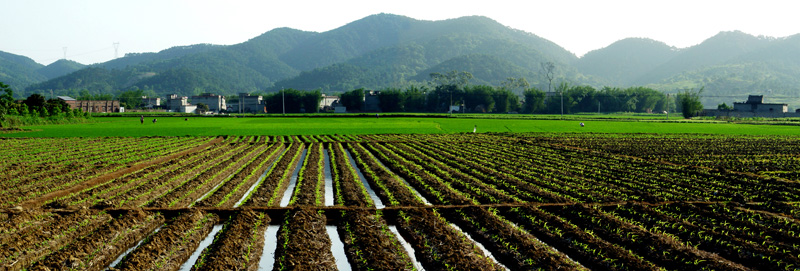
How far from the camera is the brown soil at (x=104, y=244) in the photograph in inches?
345

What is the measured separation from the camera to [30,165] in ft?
73.7

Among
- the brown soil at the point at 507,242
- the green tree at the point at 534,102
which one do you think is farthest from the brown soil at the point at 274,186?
the green tree at the point at 534,102

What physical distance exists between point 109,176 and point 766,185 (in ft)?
72.5

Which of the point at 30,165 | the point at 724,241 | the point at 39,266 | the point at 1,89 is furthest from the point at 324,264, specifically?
the point at 1,89

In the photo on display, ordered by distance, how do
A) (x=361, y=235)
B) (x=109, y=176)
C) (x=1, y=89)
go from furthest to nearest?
(x=1, y=89) → (x=109, y=176) → (x=361, y=235)

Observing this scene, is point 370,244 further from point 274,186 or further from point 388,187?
point 274,186

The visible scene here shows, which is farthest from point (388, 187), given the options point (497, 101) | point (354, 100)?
point (497, 101)

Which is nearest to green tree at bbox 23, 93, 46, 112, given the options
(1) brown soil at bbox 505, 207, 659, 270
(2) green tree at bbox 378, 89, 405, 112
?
(1) brown soil at bbox 505, 207, 659, 270

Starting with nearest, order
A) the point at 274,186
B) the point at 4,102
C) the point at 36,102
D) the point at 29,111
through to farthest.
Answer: the point at 274,186
the point at 4,102
the point at 29,111
the point at 36,102

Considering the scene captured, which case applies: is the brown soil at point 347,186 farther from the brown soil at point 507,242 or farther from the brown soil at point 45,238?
the brown soil at point 45,238

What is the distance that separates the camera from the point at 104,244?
10.0 meters

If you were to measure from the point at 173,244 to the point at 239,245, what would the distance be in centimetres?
126

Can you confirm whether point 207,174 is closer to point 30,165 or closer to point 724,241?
point 30,165

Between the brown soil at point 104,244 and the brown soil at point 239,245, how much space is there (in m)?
1.60
